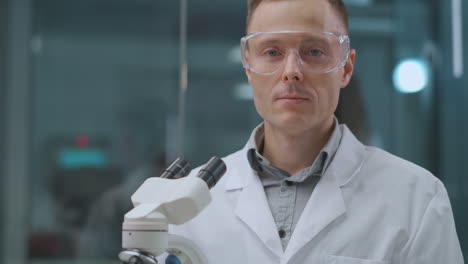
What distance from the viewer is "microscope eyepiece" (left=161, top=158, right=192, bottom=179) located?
36.6 inches

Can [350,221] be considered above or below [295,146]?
below

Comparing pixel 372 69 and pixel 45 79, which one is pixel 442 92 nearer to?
pixel 372 69

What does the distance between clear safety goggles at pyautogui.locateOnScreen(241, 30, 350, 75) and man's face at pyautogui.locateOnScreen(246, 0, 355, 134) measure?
1cm

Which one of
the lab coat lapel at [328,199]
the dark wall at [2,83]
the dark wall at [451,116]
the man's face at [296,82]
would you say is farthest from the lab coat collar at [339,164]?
the dark wall at [2,83]

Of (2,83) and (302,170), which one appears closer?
(302,170)

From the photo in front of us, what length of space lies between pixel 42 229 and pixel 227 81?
115 cm

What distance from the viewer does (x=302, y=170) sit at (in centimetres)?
111

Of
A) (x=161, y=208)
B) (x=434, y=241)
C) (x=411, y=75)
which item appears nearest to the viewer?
(x=161, y=208)

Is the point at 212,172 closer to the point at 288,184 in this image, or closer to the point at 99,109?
the point at 288,184

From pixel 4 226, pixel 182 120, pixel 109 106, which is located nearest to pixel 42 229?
pixel 4 226

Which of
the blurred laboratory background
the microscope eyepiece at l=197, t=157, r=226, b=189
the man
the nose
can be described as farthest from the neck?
the blurred laboratory background

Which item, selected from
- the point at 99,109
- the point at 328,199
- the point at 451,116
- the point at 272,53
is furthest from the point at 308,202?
the point at 99,109

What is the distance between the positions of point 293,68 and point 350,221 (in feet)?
1.07

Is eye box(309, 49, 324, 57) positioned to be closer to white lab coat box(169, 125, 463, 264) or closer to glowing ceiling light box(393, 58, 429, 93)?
white lab coat box(169, 125, 463, 264)
